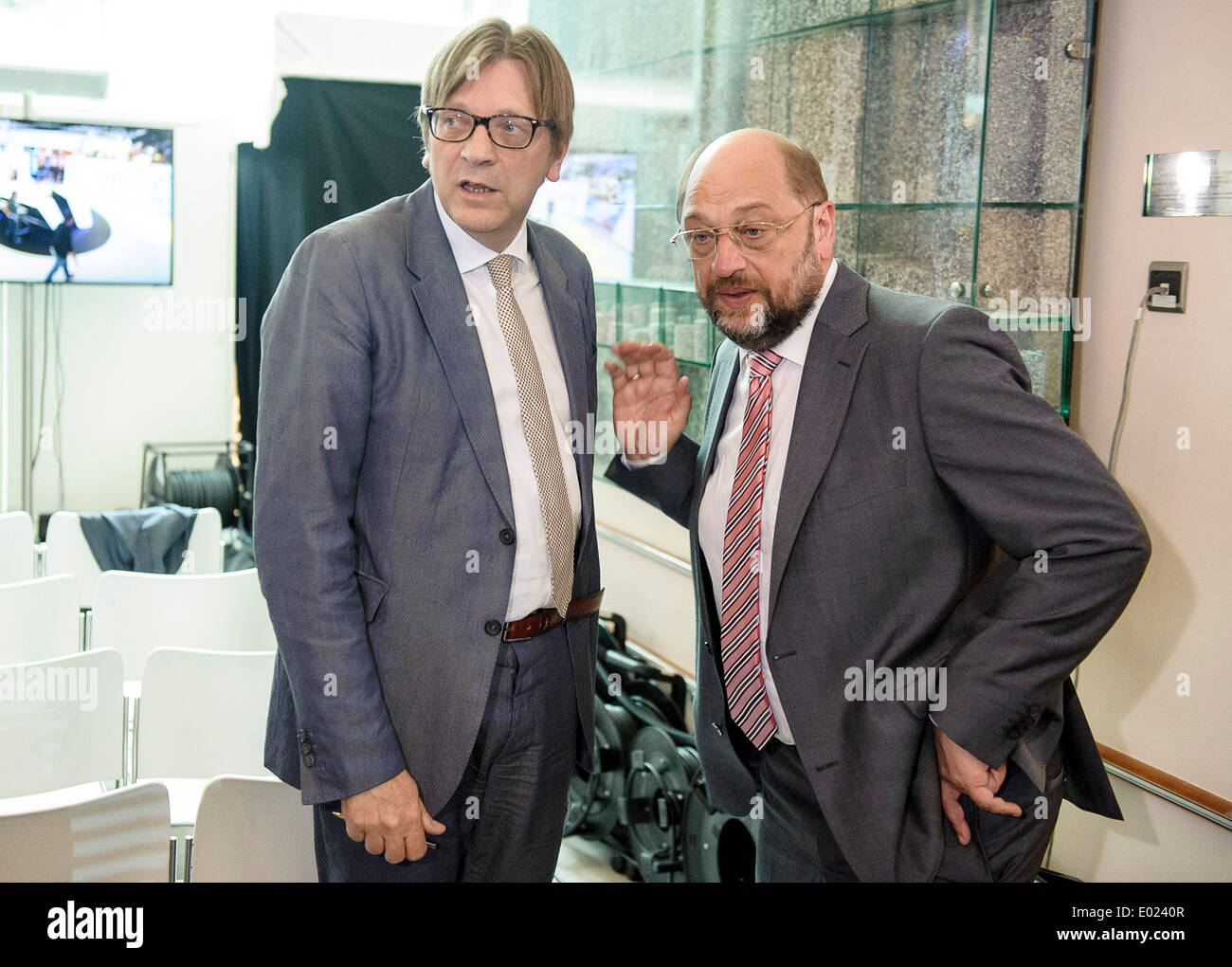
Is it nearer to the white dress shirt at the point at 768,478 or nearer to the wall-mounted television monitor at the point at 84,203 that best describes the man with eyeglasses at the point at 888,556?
the white dress shirt at the point at 768,478

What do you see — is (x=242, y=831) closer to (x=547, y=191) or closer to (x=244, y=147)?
(x=547, y=191)

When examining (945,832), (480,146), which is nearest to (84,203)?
(480,146)

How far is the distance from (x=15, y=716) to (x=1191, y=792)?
2.54m

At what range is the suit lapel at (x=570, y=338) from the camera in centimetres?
180

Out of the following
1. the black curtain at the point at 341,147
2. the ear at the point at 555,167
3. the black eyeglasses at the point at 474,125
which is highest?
the black curtain at the point at 341,147

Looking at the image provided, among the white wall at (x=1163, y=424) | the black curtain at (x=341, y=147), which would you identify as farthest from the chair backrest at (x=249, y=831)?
the black curtain at (x=341, y=147)

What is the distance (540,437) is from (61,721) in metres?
1.68

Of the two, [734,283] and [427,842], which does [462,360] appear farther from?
[427,842]

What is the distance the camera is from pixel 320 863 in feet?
5.75

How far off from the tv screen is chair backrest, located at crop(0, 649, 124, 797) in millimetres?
2312

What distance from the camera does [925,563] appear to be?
160cm

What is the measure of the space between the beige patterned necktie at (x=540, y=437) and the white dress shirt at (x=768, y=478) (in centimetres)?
22

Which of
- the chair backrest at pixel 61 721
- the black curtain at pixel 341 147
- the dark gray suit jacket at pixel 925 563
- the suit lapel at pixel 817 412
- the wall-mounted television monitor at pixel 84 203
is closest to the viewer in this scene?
the dark gray suit jacket at pixel 925 563
